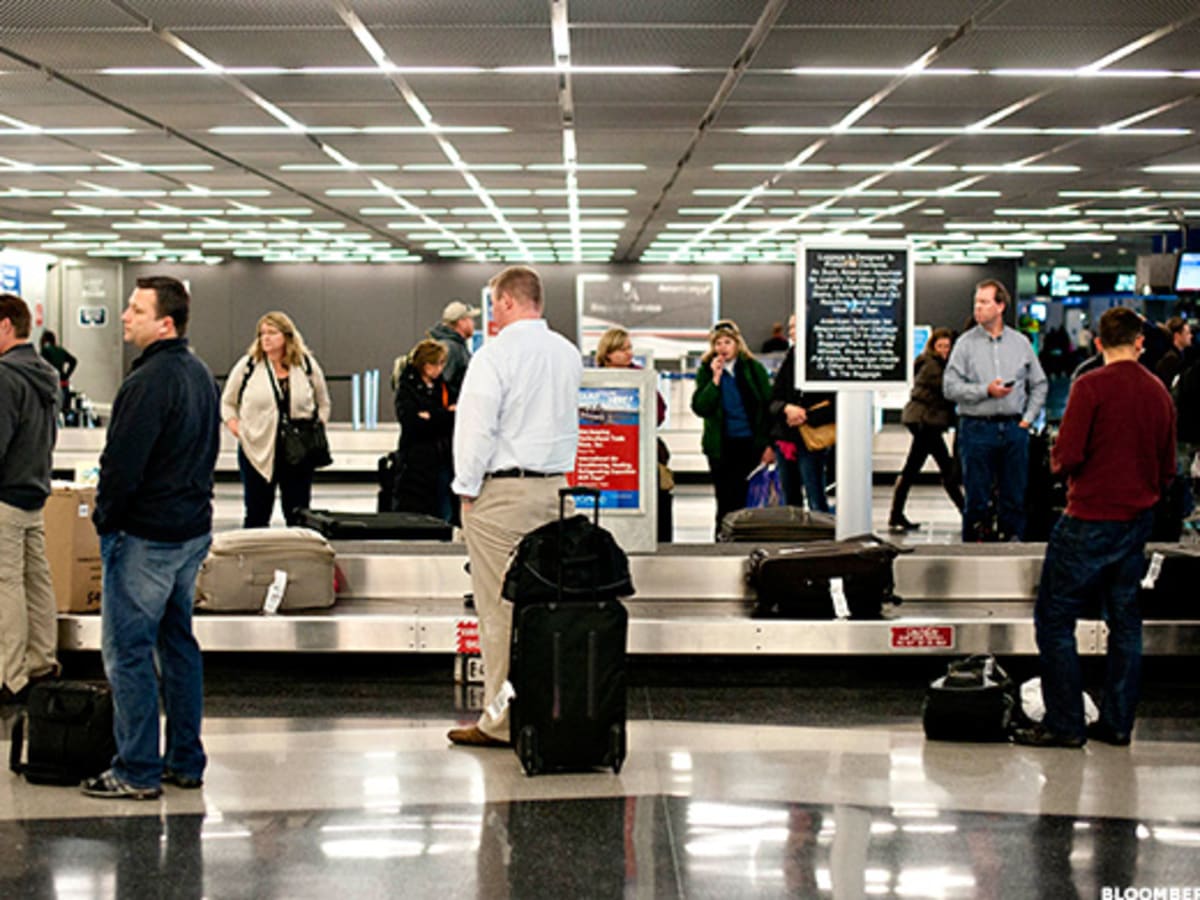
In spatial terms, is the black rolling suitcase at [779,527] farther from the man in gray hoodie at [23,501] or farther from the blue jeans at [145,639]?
the blue jeans at [145,639]

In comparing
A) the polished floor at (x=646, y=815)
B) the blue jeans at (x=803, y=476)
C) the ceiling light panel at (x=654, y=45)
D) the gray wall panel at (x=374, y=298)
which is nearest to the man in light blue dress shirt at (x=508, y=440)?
the polished floor at (x=646, y=815)

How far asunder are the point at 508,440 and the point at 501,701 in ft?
2.93

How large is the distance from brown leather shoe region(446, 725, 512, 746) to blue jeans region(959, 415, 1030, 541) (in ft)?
13.6

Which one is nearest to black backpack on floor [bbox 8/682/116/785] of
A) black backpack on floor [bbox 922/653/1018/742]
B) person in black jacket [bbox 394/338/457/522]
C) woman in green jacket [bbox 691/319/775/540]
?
black backpack on floor [bbox 922/653/1018/742]

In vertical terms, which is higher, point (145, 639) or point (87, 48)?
point (87, 48)

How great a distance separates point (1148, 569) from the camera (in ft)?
23.0

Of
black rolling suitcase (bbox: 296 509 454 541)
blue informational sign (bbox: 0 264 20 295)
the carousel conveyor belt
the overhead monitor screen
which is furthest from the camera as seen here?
blue informational sign (bbox: 0 264 20 295)

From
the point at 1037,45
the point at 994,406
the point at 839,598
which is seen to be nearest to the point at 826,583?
the point at 839,598

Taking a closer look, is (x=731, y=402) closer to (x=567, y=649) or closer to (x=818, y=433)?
(x=818, y=433)

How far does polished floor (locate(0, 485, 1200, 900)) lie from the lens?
13.2 ft

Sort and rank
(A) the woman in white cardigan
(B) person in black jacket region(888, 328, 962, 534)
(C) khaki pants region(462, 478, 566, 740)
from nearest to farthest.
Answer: (C) khaki pants region(462, 478, 566, 740), (A) the woman in white cardigan, (B) person in black jacket region(888, 328, 962, 534)

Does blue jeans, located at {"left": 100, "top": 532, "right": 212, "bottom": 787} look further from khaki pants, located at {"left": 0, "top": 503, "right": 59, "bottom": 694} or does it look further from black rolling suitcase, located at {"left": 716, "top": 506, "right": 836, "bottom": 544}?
black rolling suitcase, located at {"left": 716, "top": 506, "right": 836, "bottom": 544}

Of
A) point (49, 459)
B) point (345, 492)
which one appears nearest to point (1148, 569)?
point (49, 459)

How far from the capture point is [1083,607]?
5.70 metres
